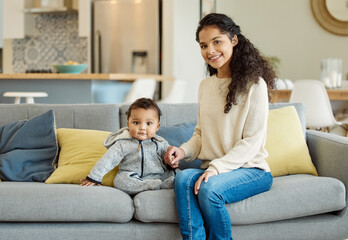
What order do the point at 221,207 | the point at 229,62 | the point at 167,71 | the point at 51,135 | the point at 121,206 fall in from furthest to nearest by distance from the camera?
1. the point at 167,71
2. the point at 51,135
3. the point at 229,62
4. the point at 121,206
5. the point at 221,207

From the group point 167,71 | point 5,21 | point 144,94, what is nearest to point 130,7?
point 167,71

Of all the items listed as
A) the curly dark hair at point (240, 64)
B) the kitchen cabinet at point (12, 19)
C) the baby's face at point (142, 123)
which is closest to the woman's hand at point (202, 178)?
the curly dark hair at point (240, 64)

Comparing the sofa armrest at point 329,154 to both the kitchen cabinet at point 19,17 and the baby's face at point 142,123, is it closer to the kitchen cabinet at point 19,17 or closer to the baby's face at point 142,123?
the baby's face at point 142,123

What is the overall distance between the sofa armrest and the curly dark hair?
17.5 inches

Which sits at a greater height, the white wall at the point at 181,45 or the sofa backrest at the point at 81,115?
the white wall at the point at 181,45

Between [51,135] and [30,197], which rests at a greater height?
[51,135]

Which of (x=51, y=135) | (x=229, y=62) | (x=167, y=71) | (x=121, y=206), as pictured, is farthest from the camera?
(x=167, y=71)

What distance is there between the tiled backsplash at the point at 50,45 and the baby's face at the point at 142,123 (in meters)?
5.07

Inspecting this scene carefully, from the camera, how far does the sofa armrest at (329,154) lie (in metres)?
2.20

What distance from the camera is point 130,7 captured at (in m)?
6.38

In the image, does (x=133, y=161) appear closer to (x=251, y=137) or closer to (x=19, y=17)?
(x=251, y=137)

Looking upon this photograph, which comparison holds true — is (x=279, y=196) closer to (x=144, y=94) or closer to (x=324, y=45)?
(x=144, y=94)

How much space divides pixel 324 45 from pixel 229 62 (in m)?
5.33

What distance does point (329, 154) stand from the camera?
2.32 metres
